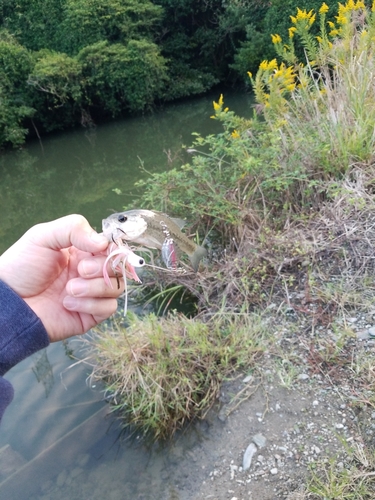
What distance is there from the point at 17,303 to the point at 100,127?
1691 centimetres

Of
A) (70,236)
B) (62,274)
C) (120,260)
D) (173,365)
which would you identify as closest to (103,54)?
(173,365)

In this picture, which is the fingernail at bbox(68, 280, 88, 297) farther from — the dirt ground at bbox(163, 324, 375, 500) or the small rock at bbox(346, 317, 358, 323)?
the small rock at bbox(346, 317, 358, 323)

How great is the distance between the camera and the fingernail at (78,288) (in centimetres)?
160

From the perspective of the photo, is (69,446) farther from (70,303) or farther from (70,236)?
(70,236)

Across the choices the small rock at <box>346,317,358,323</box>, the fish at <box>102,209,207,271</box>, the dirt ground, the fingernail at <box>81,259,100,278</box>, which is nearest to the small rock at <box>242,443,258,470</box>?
the dirt ground

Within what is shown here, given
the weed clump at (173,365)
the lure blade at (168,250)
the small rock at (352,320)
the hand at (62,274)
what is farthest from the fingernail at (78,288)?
the small rock at (352,320)

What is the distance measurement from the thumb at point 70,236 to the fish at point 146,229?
50mm

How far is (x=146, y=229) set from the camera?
61.8 inches

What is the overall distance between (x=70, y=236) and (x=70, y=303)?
0.30m

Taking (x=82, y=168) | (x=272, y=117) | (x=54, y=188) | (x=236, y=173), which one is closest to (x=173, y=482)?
(x=236, y=173)

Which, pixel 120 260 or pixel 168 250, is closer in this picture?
pixel 120 260

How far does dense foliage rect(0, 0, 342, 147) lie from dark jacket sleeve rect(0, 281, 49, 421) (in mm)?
14873

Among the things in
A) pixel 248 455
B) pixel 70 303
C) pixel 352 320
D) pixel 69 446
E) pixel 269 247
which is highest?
pixel 70 303

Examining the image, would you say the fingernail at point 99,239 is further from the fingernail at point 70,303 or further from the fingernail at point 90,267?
the fingernail at point 70,303
